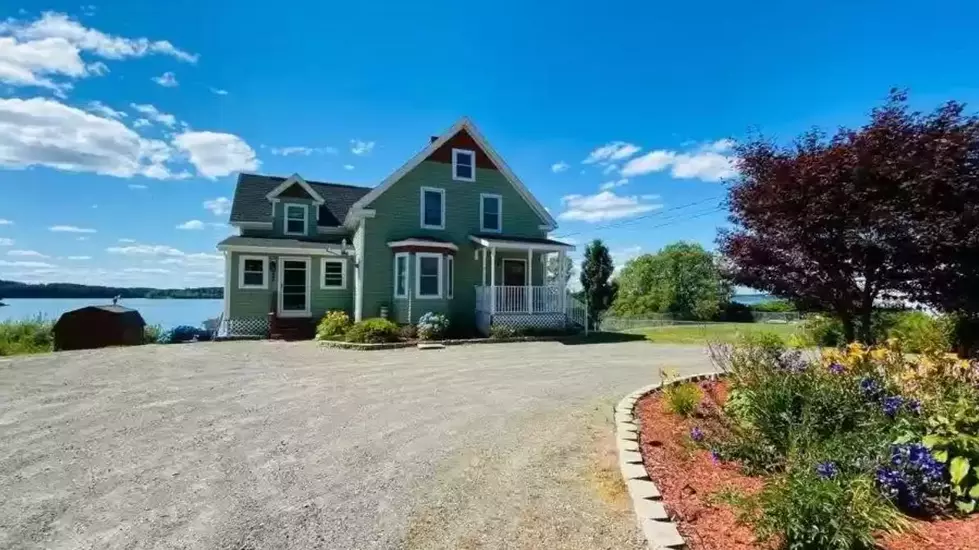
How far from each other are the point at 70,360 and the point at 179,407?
784 cm

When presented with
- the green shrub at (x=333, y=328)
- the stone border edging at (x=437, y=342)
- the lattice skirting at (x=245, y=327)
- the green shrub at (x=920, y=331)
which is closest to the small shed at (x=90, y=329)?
the lattice skirting at (x=245, y=327)

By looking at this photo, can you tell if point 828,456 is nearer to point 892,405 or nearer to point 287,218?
point 892,405

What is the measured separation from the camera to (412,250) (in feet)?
64.1

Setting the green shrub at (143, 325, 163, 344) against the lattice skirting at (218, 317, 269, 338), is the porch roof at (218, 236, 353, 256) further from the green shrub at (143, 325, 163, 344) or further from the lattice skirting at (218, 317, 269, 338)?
the green shrub at (143, 325, 163, 344)

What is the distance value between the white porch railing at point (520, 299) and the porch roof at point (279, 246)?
20.2ft

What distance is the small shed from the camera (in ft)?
61.9

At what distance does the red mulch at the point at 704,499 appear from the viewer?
332 centimetres

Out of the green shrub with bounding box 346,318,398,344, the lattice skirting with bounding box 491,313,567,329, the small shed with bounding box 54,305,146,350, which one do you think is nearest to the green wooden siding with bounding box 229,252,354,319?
the small shed with bounding box 54,305,146,350

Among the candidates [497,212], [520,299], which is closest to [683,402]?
[520,299]

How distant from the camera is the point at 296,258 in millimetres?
21094

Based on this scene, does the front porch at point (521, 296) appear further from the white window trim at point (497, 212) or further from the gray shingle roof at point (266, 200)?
the gray shingle roof at point (266, 200)

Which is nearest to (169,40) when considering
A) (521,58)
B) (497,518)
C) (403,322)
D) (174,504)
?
(521,58)

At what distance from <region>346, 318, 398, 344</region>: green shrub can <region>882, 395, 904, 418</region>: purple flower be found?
13.8 meters

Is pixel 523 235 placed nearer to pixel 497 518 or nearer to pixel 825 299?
pixel 825 299
